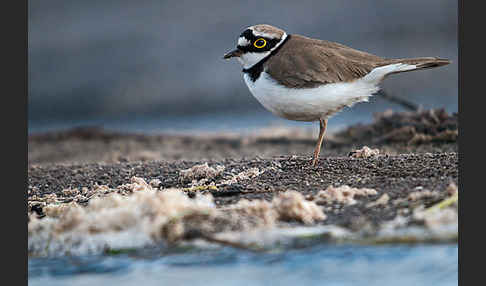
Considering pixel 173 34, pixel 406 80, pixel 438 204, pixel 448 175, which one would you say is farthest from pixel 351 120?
pixel 438 204

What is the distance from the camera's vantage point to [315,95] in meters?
5.42

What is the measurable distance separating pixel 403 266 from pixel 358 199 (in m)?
A: 0.84

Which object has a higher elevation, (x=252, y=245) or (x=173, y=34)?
(x=173, y=34)

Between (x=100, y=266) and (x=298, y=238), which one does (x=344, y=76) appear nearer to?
(x=298, y=238)

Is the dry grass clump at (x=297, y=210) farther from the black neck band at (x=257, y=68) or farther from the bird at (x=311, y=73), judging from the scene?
the black neck band at (x=257, y=68)

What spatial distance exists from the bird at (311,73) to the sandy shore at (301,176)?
499 mm

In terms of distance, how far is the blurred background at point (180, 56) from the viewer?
13.0 metres

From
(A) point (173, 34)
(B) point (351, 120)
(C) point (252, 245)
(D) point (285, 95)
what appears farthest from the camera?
(A) point (173, 34)

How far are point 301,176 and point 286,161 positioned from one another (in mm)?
627

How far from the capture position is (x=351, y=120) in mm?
11133

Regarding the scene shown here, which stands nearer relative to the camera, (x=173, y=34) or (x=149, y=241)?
(x=149, y=241)

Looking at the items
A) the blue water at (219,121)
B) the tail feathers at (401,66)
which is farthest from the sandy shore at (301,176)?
the blue water at (219,121)

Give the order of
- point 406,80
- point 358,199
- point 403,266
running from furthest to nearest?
point 406,80
point 358,199
point 403,266

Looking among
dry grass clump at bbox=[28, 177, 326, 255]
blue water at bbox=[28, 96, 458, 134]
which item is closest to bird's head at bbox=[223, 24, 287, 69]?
dry grass clump at bbox=[28, 177, 326, 255]
